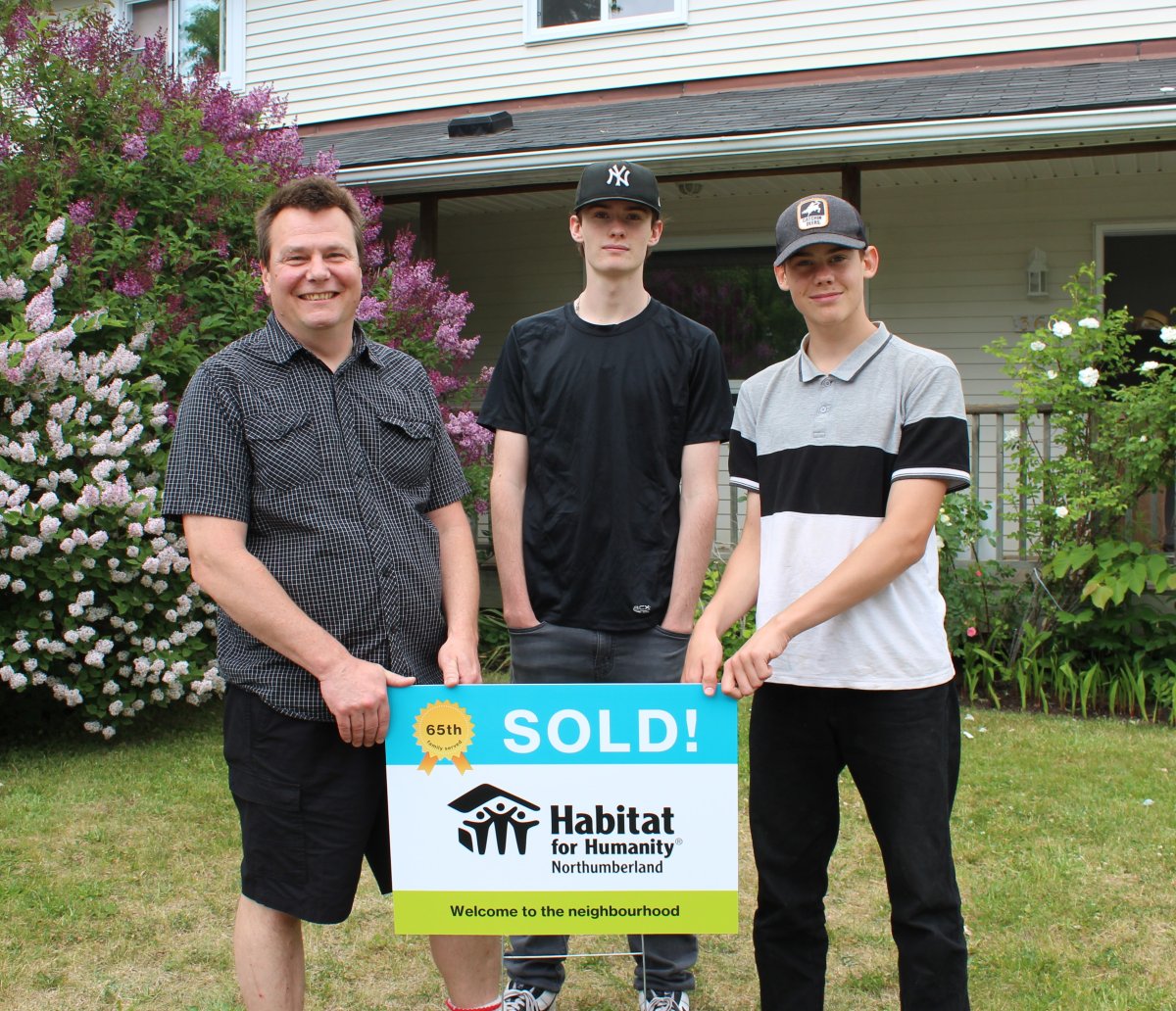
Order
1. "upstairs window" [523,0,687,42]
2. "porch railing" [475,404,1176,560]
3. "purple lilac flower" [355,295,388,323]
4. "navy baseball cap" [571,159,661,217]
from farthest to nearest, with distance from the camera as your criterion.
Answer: "upstairs window" [523,0,687,42], "porch railing" [475,404,1176,560], "purple lilac flower" [355,295,388,323], "navy baseball cap" [571,159,661,217]

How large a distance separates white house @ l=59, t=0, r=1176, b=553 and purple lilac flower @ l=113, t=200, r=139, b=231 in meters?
3.42

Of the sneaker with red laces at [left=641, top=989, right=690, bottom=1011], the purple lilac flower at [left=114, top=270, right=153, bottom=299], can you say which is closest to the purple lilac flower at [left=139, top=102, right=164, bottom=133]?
the purple lilac flower at [left=114, top=270, right=153, bottom=299]

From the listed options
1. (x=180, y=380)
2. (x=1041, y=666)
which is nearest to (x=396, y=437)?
(x=180, y=380)

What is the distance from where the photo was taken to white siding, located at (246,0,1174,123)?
850 centimetres

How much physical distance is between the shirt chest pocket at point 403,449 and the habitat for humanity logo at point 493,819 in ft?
2.19

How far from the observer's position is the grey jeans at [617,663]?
2826 mm

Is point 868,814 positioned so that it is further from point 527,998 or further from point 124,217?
point 124,217

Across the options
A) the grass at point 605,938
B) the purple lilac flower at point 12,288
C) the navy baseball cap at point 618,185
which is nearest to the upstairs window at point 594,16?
the purple lilac flower at point 12,288

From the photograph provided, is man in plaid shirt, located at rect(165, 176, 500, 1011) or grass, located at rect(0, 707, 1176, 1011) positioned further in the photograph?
grass, located at rect(0, 707, 1176, 1011)

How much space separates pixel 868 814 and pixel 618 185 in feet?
5.07

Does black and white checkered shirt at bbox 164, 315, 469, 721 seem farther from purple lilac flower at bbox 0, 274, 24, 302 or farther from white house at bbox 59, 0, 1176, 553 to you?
white house at bbox 59, 0, 1176, 553

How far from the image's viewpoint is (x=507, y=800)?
2373 millimetres

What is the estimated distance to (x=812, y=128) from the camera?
7.48m

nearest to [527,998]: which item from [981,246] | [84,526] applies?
[84,526]
